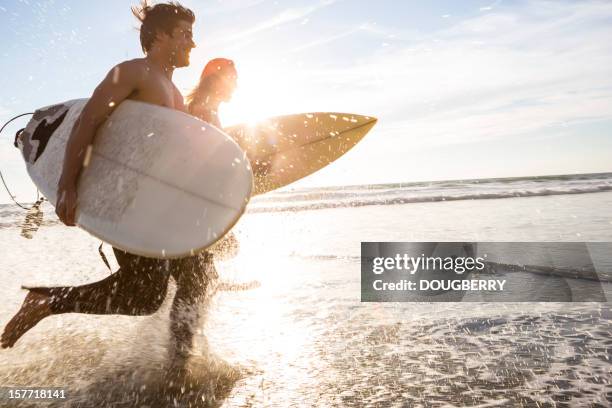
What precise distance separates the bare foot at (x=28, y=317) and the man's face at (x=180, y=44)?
4.83 ft

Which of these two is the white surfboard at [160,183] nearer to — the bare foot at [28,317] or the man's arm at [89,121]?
the man's arm at [89,121]

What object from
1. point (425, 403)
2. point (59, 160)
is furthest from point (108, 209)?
point (425, 403)

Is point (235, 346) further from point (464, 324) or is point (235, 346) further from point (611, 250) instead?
point (611, 250)

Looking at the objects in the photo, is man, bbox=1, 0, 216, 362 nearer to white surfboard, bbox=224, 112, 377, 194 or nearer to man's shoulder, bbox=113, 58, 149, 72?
man's shoulder, bbox=113, 58, 149, 72

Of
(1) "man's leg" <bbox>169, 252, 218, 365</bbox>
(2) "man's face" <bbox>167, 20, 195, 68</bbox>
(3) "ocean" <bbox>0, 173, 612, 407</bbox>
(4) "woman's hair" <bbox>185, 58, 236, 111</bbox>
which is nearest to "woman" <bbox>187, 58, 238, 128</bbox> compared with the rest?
(4) "woman's hair" <bbox>185, 58, 236, 111</bbox>

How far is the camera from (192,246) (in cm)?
220

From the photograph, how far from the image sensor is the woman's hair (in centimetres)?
352

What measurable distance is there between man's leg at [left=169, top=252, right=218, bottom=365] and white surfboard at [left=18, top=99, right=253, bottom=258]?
562 mm

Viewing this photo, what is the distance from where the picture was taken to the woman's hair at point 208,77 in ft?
11.5

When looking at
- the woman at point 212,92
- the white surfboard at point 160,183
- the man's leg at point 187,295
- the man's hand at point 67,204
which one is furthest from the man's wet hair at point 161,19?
the man's leg at point 187,295

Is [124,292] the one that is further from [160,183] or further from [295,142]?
[295,142]

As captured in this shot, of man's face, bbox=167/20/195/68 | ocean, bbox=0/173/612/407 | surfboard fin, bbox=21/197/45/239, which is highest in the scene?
man's face, bbox=167/20/195/68

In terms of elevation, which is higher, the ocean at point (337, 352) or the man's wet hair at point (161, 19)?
the man's wet hair at point (161, 19)

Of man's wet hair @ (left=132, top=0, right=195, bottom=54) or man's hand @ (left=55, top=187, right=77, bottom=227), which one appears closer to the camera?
man's hand @ (left=55, top=187, right=77, bottom=227)
